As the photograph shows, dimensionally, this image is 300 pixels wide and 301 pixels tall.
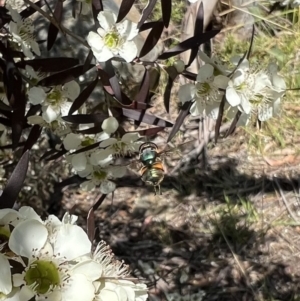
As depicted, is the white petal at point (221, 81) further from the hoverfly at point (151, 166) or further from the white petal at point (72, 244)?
the white petal at point (72, 244)

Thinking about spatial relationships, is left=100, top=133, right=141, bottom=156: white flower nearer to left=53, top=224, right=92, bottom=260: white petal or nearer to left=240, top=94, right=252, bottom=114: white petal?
left=240, top=94, right=252, bottom=114: white petal

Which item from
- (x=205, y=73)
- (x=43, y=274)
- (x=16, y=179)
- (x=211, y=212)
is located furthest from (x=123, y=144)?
(x=211, y=212)

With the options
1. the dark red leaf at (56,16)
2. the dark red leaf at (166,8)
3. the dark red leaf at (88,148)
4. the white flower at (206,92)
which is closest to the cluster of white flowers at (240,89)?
the white flower at (206,92)

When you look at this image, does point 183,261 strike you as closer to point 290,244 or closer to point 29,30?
point 290,244

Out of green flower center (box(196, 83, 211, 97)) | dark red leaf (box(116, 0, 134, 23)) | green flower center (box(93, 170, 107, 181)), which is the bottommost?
green flower center (box(93, 170, 107, 181))

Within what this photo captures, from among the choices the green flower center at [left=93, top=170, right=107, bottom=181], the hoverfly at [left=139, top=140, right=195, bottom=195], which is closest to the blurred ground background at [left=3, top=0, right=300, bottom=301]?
the green flower center at [left=93, top=170, right=107, bottom=181]
